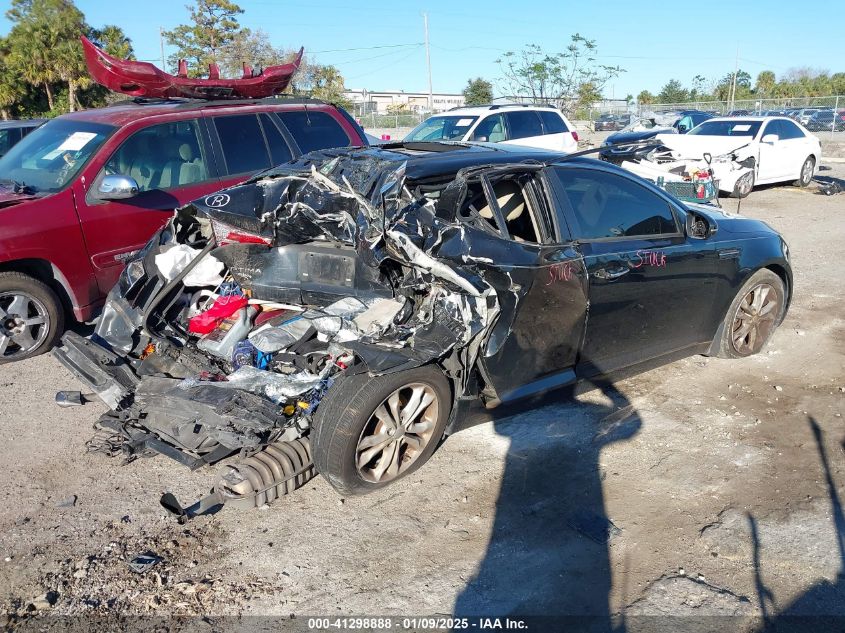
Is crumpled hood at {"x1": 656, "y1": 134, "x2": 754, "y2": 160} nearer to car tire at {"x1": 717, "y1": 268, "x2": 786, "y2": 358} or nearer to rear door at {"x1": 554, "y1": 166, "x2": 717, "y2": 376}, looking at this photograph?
car tire at {"x1": 717, "y1": 268, "x2": 786, "y2": 358}

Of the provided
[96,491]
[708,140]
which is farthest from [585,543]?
[708,140]

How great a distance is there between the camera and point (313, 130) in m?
7.14

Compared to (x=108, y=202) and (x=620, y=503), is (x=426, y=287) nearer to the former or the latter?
(x=620, y=503)

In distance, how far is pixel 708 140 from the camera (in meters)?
15.6

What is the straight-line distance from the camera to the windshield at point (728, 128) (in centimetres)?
1548

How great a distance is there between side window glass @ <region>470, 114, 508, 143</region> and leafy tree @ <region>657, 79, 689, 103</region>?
51.7m

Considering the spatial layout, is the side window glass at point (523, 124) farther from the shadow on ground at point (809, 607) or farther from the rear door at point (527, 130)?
the shadow on ground at point (809, 607)

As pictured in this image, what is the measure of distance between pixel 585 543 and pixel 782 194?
48.6 ft

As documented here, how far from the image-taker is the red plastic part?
4512mm

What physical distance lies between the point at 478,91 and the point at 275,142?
41.3 meters

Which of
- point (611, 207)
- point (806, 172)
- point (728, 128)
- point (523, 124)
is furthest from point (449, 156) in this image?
point (806, 172)

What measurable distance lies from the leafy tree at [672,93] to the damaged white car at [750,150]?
153ft

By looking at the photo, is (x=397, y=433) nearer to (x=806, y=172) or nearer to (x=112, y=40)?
(x=806, y=172)

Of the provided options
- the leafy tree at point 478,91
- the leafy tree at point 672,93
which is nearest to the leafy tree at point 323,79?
the leafy tree at point 478,91
